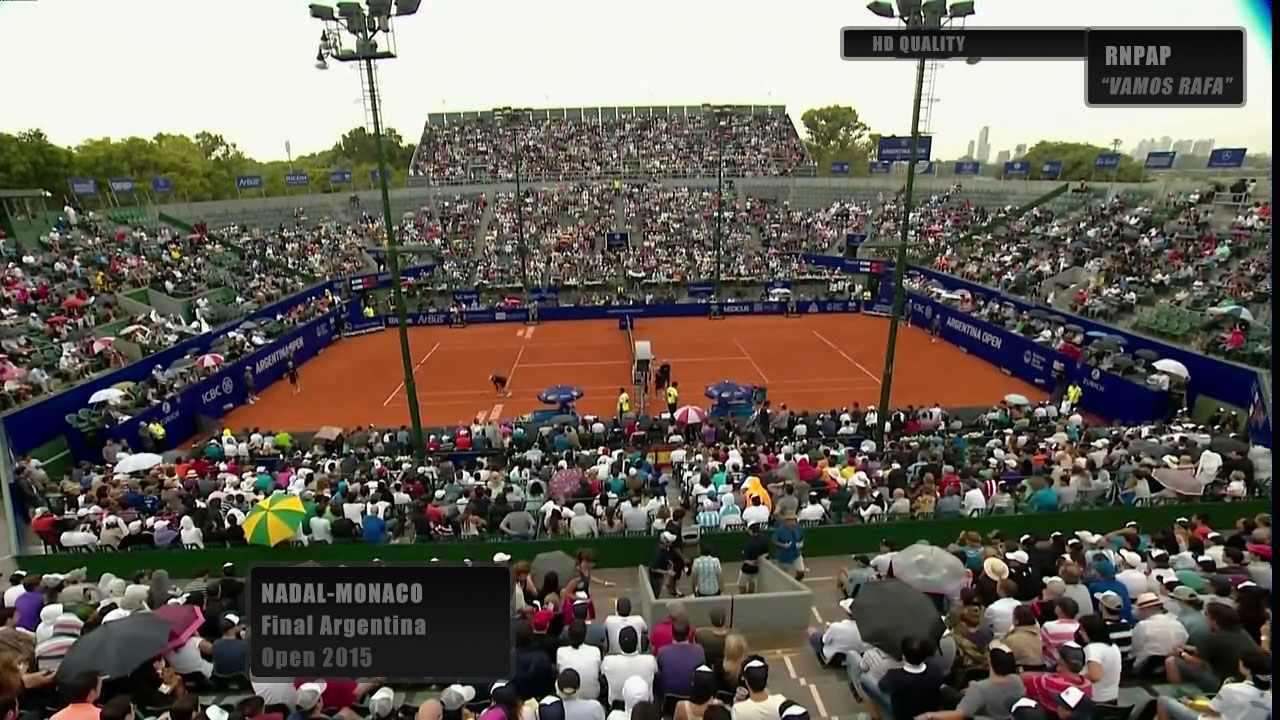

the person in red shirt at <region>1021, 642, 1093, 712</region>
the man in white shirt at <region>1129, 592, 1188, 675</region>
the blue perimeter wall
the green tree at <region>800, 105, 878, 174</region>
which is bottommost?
the blue perimeter wall

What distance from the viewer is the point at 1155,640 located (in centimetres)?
666

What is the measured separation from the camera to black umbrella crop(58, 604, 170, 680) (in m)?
6.18

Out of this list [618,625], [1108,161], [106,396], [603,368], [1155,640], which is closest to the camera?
[1155,640]

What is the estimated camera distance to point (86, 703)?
5570 millimetres

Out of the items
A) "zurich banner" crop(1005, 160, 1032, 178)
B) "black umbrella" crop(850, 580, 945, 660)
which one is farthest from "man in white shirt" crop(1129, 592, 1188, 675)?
"zurich banner" crop(1005, 160, 1032, 178)

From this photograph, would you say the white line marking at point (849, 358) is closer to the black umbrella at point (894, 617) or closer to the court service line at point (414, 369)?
the court service line at point (414, 369)

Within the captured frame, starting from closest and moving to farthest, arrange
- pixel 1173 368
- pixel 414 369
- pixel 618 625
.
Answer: pixel 618 625 → pixel 1173 368 → pixel 414 369

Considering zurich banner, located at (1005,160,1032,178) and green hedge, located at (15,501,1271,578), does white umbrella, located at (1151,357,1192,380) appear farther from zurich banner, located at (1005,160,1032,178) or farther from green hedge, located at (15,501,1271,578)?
zurich banner, located at (1005,160,1032,178)

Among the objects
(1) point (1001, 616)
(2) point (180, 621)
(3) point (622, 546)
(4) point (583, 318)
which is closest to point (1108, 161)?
(4) point (583, 318)

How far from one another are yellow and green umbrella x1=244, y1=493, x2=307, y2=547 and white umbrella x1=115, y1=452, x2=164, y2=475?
6.10m

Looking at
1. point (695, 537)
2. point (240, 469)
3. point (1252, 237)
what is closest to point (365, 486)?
point (240, 469)

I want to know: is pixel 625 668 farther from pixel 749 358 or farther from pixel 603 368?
pixel 749 358

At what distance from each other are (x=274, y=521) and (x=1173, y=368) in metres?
21.3

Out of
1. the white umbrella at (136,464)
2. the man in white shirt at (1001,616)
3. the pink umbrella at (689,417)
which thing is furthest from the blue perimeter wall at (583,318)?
the man in white shirt at (1001,616)
